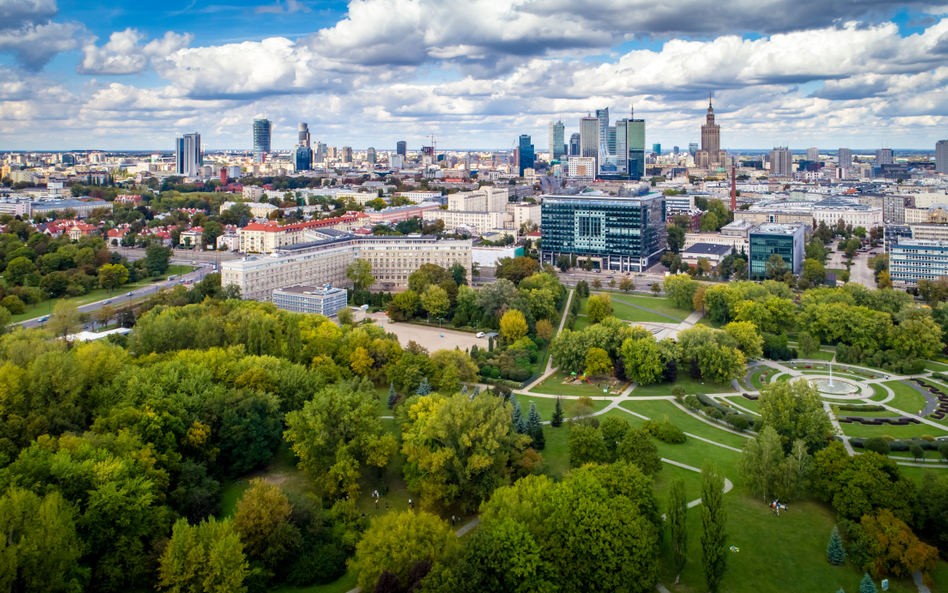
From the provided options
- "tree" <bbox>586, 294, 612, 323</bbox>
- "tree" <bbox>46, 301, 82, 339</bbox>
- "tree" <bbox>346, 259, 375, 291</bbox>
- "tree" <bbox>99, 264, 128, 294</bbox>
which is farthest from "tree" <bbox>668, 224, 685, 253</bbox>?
"tree" <bbox>46, 301, 82, 339</bbox>

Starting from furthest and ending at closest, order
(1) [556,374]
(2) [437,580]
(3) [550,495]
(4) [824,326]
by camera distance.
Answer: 1. (4) [824,326]
2. (1) [556,374]
3. (3) [550,495]
4. (2) [437,580]

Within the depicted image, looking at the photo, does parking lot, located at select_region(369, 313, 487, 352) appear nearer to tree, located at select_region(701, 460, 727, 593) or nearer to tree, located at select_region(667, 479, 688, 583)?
tree, located at select_region(667, 479, 688, 583)

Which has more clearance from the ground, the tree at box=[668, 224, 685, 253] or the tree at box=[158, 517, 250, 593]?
the tree at box=[668, 224, 685, 253]

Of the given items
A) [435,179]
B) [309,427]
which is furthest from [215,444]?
[435,179]

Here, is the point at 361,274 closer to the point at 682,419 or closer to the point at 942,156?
the point at 682,419

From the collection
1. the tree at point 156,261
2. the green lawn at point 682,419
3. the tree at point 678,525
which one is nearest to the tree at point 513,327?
the green lawn at point 682,419

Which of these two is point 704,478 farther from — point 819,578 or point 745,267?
point 745,267

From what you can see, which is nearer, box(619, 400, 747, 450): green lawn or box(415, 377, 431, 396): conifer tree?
box(619, 400, 747, 450): green lawn
